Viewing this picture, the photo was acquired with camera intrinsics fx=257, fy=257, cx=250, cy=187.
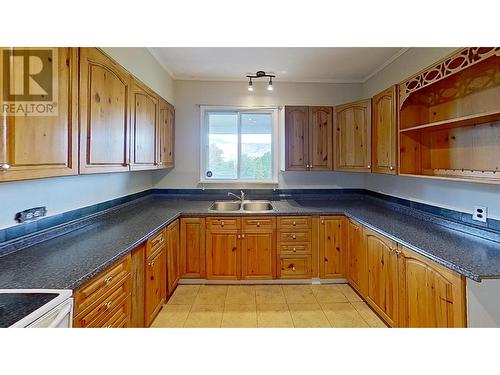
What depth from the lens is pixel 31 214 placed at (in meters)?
1.55

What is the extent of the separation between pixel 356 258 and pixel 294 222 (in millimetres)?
756

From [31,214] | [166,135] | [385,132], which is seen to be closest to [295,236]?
[385,132]

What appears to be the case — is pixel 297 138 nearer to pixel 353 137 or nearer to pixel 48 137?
pixel 353 137

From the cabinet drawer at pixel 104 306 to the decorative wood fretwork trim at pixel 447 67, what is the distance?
2.44 meters

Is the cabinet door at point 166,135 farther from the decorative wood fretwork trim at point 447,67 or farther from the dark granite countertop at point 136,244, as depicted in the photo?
the decorative wood fretwork trim at point 447,67

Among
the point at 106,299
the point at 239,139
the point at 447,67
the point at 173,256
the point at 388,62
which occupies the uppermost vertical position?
the point at 388,62

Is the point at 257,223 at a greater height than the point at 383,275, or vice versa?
the point at 257,223

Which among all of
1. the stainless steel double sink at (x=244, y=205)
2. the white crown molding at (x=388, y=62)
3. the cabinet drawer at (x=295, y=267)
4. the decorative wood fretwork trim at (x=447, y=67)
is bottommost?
the cabinet drawer at (x=295, y=267)

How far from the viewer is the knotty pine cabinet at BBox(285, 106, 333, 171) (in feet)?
11.1

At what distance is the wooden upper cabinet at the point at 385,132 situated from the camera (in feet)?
7.93

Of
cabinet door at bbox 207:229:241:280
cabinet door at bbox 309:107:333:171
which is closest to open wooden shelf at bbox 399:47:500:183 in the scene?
cabinet door at bbox 309:107:333:171

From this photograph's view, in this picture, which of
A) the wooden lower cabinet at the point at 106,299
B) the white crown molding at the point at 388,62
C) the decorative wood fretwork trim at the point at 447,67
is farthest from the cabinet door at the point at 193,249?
the white crown molding at the point at 388,62

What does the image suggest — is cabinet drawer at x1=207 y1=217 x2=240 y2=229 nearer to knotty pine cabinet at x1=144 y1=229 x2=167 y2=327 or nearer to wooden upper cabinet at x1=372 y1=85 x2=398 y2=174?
knotty pine cabinet at x1=144 y1=229 x2=167 y2=327

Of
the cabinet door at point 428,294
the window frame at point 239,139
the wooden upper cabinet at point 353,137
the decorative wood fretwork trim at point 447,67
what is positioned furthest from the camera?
the window frame at point 239,139
